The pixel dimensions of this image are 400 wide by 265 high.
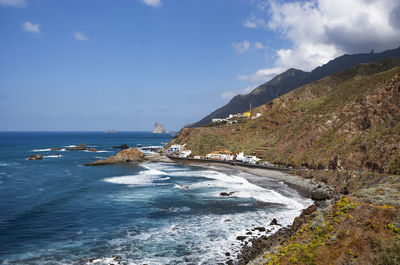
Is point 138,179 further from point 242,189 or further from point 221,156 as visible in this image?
point 221,156

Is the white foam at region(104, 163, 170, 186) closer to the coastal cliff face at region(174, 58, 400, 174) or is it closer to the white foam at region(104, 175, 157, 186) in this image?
the white foam at region(104, 175, 157, 186)

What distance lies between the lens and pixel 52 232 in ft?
99.5

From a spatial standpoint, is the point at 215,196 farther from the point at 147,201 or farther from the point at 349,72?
the point at 349,72

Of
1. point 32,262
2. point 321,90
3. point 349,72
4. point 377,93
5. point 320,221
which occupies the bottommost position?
point 32,262

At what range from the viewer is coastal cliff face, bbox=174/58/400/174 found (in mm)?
53812

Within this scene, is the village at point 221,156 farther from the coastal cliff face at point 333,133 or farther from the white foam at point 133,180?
the white foam at point 133,180

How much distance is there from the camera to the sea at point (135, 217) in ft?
82.5

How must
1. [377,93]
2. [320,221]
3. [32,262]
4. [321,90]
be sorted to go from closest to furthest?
[320,221], [32,262], [377,93], [321,90]

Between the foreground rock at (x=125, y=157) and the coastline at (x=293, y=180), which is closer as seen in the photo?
the coastline at (x=293, y=180)

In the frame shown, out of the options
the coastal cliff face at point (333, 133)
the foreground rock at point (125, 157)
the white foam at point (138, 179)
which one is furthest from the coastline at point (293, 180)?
the white foam at point (138, 179)

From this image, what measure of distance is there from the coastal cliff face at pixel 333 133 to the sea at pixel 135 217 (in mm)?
16532

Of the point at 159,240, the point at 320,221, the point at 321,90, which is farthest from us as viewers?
the point at 321,90

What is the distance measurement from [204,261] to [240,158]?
66289 mm

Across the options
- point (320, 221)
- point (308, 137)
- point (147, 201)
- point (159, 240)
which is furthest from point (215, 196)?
point (308, 137)
